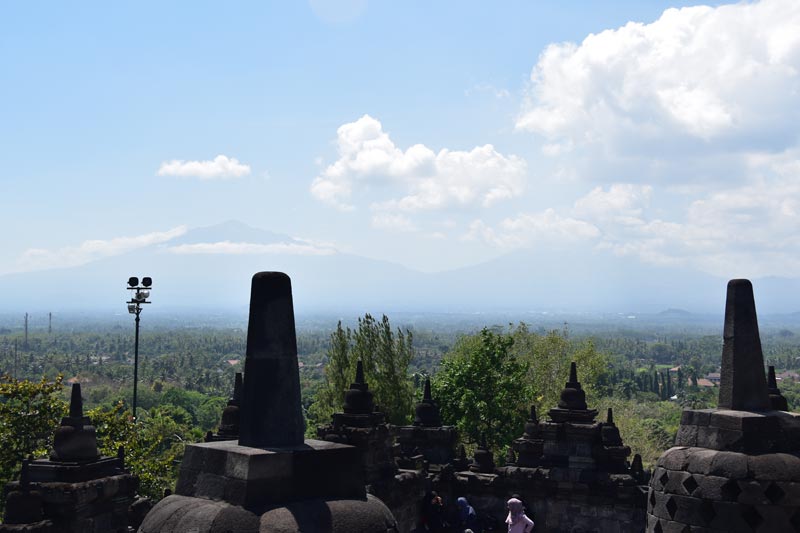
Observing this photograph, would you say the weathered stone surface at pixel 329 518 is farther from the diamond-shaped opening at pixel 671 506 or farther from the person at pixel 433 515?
the person at pixel 433 515

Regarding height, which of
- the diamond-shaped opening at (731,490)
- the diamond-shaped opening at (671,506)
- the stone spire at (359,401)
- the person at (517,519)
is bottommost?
the person at (517,519)

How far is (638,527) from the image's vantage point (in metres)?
16.6

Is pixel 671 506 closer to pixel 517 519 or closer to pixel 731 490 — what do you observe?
pixel 731 490

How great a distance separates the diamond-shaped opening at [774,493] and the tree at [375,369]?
33500 millimetres

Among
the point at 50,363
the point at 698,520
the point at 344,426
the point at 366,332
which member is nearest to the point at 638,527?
the point at 344,426

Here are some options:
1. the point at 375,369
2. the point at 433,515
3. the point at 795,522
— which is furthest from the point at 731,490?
the point at 375,369

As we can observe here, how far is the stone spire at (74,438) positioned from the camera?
11.8m

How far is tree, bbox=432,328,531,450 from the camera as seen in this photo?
3688cm

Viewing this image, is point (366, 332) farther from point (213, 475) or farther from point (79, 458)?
point (213, 475)

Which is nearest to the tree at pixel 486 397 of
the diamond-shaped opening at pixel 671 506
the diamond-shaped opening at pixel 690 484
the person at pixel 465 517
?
the person at pixel 465 517

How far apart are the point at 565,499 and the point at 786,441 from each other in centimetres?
975

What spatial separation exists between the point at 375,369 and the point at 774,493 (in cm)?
3530

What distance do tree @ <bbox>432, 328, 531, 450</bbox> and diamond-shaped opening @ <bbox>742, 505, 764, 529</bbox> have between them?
29062mm

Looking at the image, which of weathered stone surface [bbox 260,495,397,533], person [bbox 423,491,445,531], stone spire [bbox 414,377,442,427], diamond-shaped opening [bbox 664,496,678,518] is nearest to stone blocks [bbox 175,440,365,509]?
weathered stone surface [bbox 260,495,397,533]
